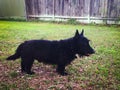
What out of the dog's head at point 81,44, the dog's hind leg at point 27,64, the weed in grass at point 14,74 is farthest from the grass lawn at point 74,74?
the dog's head at point 81,44

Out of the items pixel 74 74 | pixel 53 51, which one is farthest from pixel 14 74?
pixel 74 74

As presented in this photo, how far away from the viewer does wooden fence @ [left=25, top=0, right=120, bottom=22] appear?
1538 cm

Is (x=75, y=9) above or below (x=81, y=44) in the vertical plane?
above

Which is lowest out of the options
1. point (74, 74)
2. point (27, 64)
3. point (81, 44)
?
point (74, 74)

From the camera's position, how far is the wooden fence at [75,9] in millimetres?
15375

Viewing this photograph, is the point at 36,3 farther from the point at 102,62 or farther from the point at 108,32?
the point at 102,62

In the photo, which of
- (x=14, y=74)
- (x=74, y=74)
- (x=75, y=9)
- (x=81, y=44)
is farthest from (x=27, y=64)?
(x=75, y=9)

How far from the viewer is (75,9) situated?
16.1 metres

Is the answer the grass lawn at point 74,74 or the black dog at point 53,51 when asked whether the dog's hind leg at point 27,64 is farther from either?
the grass lawn at point 74,74

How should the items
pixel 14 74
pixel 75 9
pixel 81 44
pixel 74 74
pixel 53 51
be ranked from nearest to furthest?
1. pixel 81 44
2. pixel 53 51
3. pixel 14 74
4. pixel 74 74
5. pixel 75 9

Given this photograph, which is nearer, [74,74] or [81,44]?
[81,44]

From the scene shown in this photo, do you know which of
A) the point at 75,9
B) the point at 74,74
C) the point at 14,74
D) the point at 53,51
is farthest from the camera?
the point at 75,9

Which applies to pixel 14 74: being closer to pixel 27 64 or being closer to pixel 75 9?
pixel 27 64

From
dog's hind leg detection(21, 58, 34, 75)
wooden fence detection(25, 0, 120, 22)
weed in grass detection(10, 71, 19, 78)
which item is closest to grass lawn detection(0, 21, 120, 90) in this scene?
weed in grass detection(10, 71, 19, 78)
